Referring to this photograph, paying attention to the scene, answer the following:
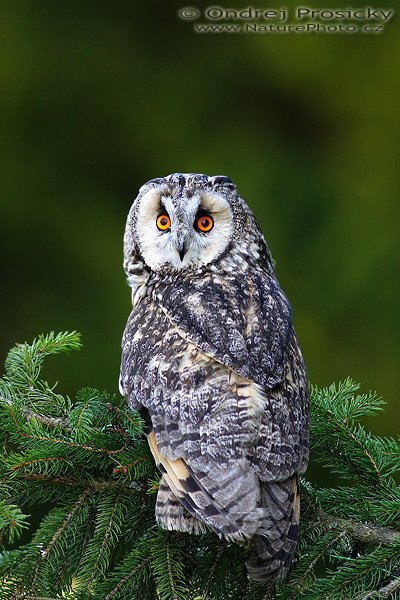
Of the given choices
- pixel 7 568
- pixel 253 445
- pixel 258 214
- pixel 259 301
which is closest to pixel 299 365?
pixel 259 301

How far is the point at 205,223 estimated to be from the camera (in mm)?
2461

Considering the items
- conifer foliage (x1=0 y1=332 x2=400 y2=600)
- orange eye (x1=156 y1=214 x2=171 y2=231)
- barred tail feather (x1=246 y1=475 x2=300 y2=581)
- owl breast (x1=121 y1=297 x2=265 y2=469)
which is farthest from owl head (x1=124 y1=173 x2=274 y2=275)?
barred tail feather (x1=246 y1=475 x2=300 y2=581)

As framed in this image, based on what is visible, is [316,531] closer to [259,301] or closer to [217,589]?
[217,589]

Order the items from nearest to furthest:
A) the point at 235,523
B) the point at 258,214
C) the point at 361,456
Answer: the point at 235,523
the point at 361,456
the point at 258,214

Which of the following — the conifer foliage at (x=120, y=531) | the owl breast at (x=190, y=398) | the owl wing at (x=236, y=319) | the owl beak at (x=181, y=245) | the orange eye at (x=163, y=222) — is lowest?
the conifer foliage at (x=120, y=531)

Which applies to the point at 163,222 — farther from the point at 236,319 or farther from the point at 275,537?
the point at 275,537

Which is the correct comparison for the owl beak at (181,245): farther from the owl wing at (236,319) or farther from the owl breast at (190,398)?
the owl breast at (190,398)

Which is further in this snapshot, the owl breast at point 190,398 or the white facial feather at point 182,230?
the white facial feather at point 182,230

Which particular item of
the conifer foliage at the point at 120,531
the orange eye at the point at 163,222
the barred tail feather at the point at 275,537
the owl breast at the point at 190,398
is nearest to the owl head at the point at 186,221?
the orange eye at the point at 163,222

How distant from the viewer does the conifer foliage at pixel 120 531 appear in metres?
1.88

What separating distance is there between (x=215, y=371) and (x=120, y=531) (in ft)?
1.42

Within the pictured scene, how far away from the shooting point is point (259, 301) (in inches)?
89.9

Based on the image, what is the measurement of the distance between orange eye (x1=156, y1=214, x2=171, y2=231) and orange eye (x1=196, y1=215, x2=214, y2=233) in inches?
3.4

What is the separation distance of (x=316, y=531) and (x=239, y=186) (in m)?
2.64
